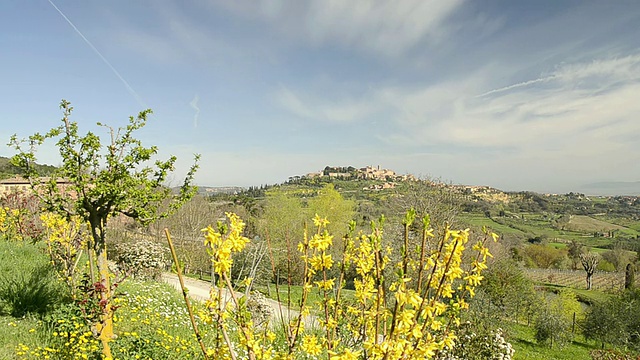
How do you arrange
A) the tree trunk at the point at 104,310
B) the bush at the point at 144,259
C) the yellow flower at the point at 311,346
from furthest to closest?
1. the bush at the point at 144,259
2. the tree trunk at the point at 104,310
3. the yellow flower at the point at 311,346

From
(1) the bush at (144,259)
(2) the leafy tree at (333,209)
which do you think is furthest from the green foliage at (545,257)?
(1) the bush at (144,259)

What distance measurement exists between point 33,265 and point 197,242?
15.7 m

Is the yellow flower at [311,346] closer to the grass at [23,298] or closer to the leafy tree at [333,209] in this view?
the grass at [23,298]

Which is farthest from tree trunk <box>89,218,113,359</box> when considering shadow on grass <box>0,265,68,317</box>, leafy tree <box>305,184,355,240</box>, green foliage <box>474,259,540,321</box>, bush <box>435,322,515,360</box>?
leafy tree <box>305,184,355,240</box>

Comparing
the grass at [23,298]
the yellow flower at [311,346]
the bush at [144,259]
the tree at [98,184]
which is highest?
the tree at [98,184]

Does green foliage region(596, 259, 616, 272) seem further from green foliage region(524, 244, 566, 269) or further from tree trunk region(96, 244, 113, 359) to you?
tree trunk region(96, 244, 113, 359)

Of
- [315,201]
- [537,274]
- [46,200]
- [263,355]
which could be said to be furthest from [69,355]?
[537,274]

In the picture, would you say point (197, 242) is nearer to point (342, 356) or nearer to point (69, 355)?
point (69, 355)

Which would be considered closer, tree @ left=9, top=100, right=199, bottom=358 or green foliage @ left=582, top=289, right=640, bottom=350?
tree @ left=9, top=100, right=199, bottom=358

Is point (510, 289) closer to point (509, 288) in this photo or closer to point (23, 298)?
point (509, 288)

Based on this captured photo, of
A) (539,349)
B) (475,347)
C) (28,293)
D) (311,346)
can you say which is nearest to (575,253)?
(539,349)

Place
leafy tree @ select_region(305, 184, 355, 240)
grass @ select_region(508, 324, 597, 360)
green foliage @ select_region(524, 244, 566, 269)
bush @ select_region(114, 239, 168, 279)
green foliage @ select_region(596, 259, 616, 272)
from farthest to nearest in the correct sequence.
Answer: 1. green foliage @ select_region(524, 244, 566, 269)
2. green foliage @ select_region(596, 259, 616, 272)
3. leafy tree @ select_region(305, 184, 355, 240)
4. grass @ select_region(508, 324, 597, 360)
5. bush @ select_region(114, 239, 168, 279)

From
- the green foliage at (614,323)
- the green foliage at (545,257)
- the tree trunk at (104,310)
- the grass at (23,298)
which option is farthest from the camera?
the green foliage at (545,257)

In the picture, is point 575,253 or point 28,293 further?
point 575,253
